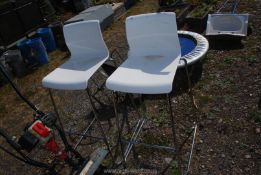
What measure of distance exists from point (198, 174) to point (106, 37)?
14.1 feet

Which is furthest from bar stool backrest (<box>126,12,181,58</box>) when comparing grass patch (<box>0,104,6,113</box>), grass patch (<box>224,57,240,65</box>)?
grass patch (<box>0,104,6,113</box>)

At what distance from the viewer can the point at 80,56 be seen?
326 centimetres

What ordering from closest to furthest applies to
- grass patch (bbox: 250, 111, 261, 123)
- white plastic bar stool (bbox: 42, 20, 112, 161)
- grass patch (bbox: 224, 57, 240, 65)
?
1. white plastic bar stool (bbox: 42, 20, 112, 161)
2. grass patch (bbox: 250, 111, 261, 123)
3. grass patch (bbox: 224, 57, 240, 65)

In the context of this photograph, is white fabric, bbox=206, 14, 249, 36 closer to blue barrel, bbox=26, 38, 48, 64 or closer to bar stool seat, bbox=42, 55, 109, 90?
bar stool seat, bbox=42, 55, 109, 90

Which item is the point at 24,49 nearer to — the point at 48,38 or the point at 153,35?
the point at 48,38

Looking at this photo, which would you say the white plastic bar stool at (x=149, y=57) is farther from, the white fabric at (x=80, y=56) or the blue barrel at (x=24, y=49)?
the blue barrel at (x=24, y=49)

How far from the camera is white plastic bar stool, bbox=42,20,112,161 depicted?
2816mm

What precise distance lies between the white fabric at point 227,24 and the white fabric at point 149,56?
2.43m

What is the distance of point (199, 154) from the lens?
301 centimetres

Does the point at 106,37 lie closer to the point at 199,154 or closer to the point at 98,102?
the point at 98,102

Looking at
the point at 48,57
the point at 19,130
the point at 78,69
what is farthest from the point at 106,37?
the point at 78,69

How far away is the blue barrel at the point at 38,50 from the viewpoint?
19.2 ft

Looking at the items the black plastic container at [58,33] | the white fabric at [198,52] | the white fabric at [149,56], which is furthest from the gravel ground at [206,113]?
the black plastic container at [58,33]

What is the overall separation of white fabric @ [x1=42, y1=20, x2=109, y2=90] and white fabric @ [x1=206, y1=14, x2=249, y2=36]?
2.67m
